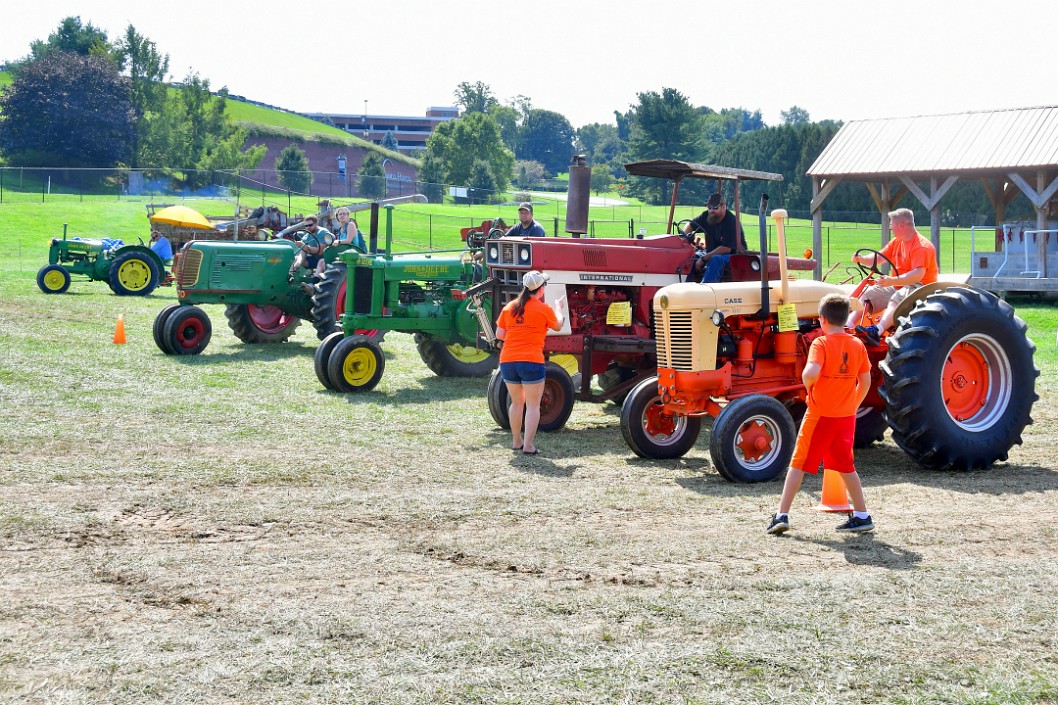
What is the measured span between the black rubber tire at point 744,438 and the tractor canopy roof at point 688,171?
319 centimetres

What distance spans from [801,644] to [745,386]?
4.19 metres

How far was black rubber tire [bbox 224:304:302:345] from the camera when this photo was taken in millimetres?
16562

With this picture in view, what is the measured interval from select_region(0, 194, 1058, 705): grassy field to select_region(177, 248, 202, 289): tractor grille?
519 cm

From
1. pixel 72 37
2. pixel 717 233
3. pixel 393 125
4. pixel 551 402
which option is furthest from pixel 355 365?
pixel 393 125

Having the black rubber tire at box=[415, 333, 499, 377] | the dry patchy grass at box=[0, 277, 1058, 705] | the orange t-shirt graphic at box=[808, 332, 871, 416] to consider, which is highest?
the black rubber tire at box=[415, 333, 499, 377]

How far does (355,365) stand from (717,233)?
13.3 feet

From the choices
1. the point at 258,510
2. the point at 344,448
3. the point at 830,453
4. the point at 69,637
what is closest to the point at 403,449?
the point at 344,448

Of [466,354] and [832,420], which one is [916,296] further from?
[466,354]

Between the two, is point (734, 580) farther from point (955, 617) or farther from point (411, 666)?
point (411, 666)

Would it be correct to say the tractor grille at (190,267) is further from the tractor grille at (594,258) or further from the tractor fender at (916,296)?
the tractor fender at (916,296)

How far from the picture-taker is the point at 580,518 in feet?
23.1

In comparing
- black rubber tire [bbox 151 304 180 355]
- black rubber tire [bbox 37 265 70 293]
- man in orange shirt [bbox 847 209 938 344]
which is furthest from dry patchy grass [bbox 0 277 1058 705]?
black rubber tire [bbox 37 265 70 293]

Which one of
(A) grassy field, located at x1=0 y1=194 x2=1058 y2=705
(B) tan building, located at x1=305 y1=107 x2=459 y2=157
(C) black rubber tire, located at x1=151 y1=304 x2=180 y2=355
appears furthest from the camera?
(B) tan building, located at x1=305 y1=107 x2=459 y2=157

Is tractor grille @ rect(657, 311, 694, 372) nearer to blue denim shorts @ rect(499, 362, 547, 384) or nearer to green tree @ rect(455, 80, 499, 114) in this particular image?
blue denim shorts @ rect(499, 362, 547, 384)
